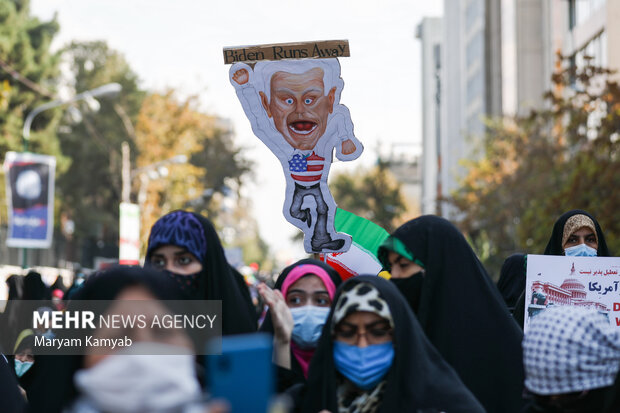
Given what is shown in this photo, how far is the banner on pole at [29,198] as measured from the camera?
19.1 meters

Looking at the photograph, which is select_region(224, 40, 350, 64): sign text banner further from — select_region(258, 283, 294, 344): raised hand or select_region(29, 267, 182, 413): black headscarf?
select_region(29, 267, 182, 413): black headscarf

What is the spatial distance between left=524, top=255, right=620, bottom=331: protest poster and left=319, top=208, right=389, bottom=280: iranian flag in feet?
3.42

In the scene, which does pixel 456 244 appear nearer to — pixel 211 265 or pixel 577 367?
pixel 211 265

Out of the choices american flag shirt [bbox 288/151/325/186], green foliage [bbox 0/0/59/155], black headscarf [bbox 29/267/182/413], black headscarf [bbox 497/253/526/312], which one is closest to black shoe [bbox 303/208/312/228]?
american flag shirt [bbox 288/151/325/186]

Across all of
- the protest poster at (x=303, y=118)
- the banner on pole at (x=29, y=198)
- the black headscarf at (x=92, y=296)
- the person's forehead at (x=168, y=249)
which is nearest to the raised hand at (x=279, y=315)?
the person's forehead at (x=168, y=249)

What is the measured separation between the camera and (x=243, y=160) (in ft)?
151

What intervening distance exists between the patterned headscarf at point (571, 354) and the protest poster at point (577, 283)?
8.33 ft

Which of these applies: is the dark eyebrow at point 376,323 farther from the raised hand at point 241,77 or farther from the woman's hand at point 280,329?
the raised hand at point 241,77

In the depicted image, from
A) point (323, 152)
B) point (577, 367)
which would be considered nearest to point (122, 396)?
point (577, 367)

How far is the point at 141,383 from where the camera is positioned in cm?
234

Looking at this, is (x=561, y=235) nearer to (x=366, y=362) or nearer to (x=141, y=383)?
(x=366, y=362)

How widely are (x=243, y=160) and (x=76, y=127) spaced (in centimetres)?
1254

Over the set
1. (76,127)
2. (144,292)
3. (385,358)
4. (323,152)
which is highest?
(76,127)

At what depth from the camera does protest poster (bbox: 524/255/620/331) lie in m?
5.89
